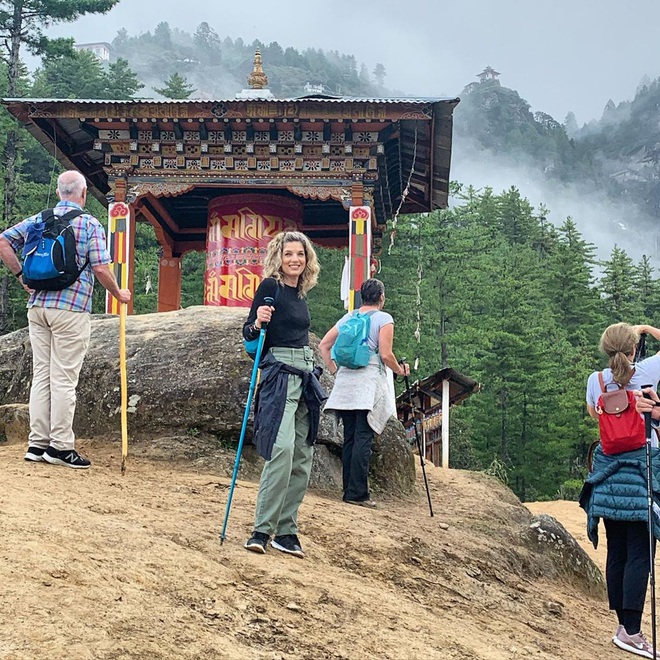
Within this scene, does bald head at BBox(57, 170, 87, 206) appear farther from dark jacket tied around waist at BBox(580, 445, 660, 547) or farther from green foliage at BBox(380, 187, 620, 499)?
green foliage at BBox(380, 187, 620, 499)

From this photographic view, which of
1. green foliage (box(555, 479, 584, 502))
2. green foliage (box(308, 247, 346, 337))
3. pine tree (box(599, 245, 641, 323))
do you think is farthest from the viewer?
pine tree (box(599, 245, 641, 323))

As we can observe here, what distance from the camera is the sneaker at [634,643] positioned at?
5.12 meters

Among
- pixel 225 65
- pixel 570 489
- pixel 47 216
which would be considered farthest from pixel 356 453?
pixel 225 65

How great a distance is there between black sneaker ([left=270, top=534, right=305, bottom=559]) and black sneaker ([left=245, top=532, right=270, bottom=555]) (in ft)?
0.42

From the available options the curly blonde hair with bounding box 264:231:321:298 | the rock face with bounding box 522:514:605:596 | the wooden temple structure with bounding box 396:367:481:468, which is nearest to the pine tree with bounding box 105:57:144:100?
the wooden temple structure with bounding box 396:367:481:468

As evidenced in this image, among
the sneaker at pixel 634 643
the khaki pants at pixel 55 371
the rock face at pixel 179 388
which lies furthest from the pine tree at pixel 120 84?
the sneaker at pixel 634 643

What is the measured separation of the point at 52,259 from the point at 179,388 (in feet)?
6.84

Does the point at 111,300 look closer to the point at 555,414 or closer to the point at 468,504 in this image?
the point at 468,504

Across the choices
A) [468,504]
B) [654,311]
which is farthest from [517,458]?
[468,504]

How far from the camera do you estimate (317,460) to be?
26.0ft

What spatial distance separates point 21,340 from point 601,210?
125266mm

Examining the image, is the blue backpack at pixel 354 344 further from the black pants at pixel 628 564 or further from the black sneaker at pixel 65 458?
the black pants at pixel 628 564

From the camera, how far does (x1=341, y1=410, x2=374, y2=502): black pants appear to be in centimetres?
717

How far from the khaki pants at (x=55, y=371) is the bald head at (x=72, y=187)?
85 centimetres
